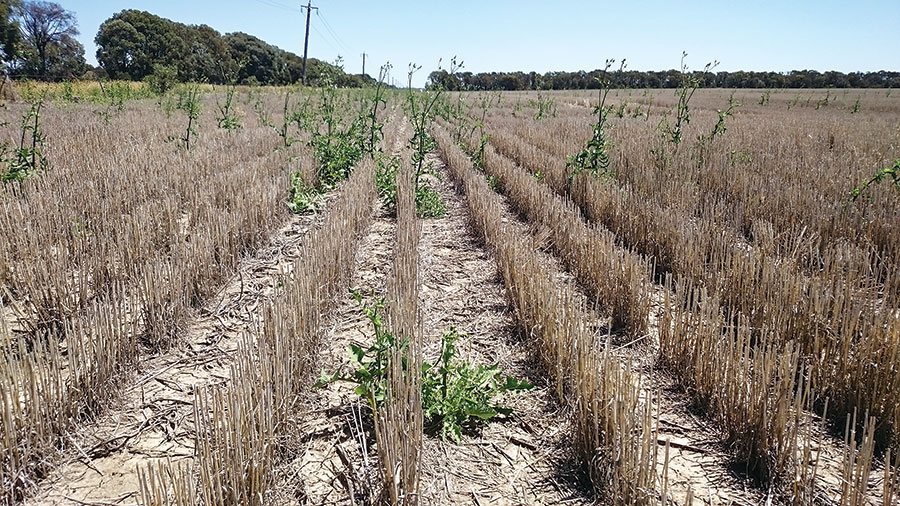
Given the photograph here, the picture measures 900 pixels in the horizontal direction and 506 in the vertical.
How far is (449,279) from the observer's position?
4676 millimetres

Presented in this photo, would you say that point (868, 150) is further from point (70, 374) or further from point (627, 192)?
point (70, 374)

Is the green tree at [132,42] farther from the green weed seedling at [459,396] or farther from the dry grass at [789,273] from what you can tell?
the green weed seedling at [459,396]

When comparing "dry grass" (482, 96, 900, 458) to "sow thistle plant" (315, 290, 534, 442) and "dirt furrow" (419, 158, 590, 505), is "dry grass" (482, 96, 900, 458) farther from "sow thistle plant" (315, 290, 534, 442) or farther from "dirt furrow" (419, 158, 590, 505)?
"sow thistle plant" (315, 290, 534, 442)

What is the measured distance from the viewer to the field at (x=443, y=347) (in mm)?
2119

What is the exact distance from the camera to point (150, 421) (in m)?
2.55

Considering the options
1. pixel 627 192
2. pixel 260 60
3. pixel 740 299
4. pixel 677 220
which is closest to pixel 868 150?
pixel 627 192

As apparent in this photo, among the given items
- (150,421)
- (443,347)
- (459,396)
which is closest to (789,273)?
(443,347)

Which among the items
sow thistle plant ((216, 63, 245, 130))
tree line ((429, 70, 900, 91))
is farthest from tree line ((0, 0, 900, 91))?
sow thistle plant ((216, 63, 245, 130))

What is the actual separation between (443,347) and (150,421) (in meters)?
1.64

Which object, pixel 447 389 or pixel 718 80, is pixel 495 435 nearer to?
pixel 447 389

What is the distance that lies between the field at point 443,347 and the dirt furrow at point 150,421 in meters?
0.01

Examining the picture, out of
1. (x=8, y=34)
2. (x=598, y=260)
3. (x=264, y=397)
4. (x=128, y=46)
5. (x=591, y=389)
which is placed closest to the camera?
(x=264, y=397)

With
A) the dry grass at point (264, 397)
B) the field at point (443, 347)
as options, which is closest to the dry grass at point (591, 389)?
the field at point (443, 347)

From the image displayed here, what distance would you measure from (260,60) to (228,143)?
2276 inches
